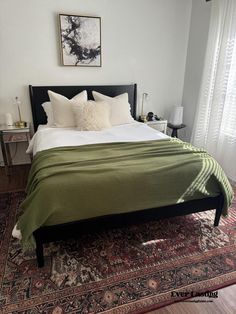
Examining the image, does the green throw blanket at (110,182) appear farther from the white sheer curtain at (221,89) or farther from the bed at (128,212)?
the white sheer curtain at (221,89)

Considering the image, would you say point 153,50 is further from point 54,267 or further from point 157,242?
point 54,267

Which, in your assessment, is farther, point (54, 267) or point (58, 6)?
point (58, 6)

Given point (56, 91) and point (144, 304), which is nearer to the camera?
point (144, 304)

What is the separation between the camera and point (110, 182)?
5.58 feet

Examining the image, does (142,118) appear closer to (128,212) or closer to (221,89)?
(221,89)

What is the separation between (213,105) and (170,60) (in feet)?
3.87

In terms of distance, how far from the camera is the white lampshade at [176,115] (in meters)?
3.78

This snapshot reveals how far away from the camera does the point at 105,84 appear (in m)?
3.59

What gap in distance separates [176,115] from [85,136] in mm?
1853

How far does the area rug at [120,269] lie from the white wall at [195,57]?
2.32 m

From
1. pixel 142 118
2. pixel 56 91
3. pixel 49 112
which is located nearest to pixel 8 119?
pixel 49 112

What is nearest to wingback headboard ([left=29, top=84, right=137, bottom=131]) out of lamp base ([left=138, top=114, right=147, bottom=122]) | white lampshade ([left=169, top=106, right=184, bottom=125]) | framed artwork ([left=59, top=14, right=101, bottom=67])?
framed artwork ([left=59, top=14, right=101, bottom=67])

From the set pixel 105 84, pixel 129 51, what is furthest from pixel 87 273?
pixel 129 51

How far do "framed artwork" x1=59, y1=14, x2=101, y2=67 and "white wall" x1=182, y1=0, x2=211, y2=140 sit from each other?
1.58m
